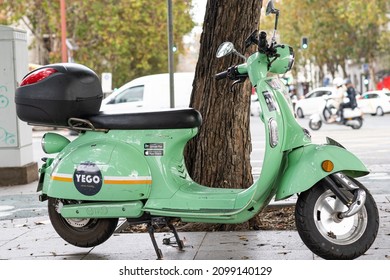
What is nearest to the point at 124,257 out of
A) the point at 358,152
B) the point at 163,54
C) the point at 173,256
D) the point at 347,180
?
the point at 173,256

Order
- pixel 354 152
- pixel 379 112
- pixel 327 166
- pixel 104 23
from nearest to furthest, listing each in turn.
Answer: pixel 327 166, pixel 354 152, pixel 379 112, pixel 104 23

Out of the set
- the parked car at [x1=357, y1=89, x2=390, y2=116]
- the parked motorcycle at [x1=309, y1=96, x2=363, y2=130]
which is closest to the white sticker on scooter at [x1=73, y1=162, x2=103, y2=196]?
the parked motorcycle at [x1=309, y1=96, x2=363, y2=130]

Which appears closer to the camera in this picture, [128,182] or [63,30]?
[128,182]

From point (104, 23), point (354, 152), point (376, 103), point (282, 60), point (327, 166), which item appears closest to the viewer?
point (327, 166)

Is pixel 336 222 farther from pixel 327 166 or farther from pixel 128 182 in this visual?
pixel 128 182

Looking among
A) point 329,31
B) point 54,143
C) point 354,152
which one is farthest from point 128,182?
point 329,31

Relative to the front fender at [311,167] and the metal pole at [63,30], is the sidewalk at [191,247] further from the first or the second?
the metal pole at [63,30]

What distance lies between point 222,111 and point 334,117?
21.2 meters

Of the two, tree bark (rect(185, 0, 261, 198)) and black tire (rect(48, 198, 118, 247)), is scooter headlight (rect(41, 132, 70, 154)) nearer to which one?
Result: black tire (rect(48, 198, 118, 247))

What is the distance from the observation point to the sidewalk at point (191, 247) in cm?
645

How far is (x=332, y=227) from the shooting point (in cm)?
574

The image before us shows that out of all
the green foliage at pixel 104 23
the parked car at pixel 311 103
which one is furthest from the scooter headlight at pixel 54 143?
the green foliage at pixel 104 23

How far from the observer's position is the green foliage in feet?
140

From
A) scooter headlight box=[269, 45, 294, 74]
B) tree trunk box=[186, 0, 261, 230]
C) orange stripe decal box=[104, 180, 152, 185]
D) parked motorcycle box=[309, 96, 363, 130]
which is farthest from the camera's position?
parked motorcycle box=[309, 96, 363, 130]
